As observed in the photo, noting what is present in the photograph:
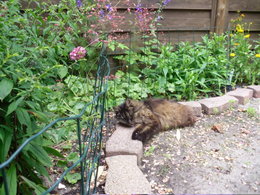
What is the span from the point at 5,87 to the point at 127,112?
1.49 m

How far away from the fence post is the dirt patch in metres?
2.46

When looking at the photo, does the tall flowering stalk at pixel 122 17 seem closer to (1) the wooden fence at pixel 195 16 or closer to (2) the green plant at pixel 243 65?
(1) the wooden fence at pixel 195 16

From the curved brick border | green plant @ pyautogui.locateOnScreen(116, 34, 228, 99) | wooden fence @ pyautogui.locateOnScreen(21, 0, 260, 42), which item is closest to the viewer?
the curved brick border

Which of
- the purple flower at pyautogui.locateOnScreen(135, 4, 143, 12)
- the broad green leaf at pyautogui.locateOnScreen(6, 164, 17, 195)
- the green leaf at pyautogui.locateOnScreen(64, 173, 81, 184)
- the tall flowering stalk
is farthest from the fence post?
the broad green leaf at pyautogui.locateOnScreen(6, 164, 17, 195)

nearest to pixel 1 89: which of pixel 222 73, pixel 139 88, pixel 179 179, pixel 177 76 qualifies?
pixel 179 179

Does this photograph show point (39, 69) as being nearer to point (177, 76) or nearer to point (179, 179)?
point (179, 179)

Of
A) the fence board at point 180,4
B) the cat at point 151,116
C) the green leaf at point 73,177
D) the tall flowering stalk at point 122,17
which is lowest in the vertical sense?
the green leaf at point 73,177

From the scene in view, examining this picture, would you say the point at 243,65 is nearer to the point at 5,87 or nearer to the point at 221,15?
the point at 221,15

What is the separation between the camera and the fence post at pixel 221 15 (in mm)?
4758

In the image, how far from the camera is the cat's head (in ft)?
8.29

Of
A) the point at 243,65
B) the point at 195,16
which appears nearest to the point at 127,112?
the point at 243,65

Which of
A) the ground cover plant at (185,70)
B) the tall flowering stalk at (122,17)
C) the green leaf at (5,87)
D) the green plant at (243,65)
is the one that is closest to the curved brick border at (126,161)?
the ground cover plant at (185,70)

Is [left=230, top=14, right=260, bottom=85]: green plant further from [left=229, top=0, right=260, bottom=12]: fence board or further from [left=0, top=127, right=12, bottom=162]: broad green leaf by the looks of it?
[left=0, top=127, right=12, bottom=162]: broad green leaf

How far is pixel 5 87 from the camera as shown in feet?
3.78
